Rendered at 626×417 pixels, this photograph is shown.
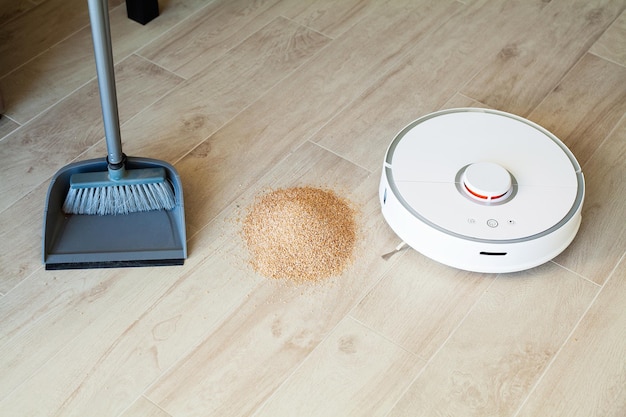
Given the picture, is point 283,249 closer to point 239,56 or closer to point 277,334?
point 277,334

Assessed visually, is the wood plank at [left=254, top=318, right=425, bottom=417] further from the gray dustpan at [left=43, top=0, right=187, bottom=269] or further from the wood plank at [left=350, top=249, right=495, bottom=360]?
the gray dustpan at [left=43, top=0, right=187, bottom=269]

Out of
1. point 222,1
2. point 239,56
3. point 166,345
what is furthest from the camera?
point 222,1

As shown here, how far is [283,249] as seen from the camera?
4.89 ft

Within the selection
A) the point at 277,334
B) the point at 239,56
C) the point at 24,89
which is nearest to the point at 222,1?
the point at 239,56

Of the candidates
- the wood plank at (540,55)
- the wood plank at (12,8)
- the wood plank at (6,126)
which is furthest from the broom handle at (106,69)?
the wood plank at (540,55)

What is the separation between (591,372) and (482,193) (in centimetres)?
35

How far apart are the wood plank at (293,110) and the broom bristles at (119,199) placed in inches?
3.3

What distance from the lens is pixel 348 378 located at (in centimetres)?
132

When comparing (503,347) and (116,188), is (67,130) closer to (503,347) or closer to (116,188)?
(116,188)

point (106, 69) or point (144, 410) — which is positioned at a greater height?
point (106, 69)

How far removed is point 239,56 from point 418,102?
0.44 metres

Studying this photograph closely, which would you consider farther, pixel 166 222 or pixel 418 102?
pixel 418 102

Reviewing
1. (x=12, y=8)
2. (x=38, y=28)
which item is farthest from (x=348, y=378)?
(x=12, y=8)

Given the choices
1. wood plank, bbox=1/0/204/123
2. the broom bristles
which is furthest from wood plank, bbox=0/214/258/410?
wood plank, bbox=1/0/204/123
